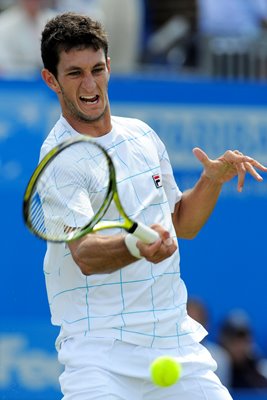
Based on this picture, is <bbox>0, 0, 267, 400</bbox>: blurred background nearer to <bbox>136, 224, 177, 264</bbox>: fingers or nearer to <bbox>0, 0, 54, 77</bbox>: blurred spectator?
<bbox>0, 0, 54, 77</bbox>: blurred spectator

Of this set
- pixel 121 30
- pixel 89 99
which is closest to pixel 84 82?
pixel 89 99

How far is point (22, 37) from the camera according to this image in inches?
422

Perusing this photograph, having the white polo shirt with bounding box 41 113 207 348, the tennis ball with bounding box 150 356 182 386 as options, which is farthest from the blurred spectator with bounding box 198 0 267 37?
the tennis ball with bounding box 150 356 182 386

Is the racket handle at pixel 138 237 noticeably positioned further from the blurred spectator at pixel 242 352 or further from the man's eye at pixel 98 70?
the blurred spectator at pixel 242 352

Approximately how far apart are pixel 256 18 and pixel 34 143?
3027mm

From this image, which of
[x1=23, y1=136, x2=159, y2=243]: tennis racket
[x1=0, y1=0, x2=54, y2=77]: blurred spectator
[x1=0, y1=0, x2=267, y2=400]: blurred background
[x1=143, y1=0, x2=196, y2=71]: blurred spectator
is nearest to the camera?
[x1=23, y1=136, x2=159, y2=243]: tennis racket

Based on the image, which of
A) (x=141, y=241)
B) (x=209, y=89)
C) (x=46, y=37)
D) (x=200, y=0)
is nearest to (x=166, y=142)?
(x=209, y=89)

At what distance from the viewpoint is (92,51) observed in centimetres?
541

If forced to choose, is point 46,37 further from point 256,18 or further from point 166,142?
point 256,18

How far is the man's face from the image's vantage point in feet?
17.7

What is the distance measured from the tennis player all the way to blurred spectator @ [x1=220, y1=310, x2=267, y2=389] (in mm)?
4723

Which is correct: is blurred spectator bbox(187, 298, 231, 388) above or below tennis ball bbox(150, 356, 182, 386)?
below

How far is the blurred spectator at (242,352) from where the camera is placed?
1019cm

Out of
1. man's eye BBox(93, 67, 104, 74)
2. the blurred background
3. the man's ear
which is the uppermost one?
man's eye BBox(93, 67, 104, 74)
